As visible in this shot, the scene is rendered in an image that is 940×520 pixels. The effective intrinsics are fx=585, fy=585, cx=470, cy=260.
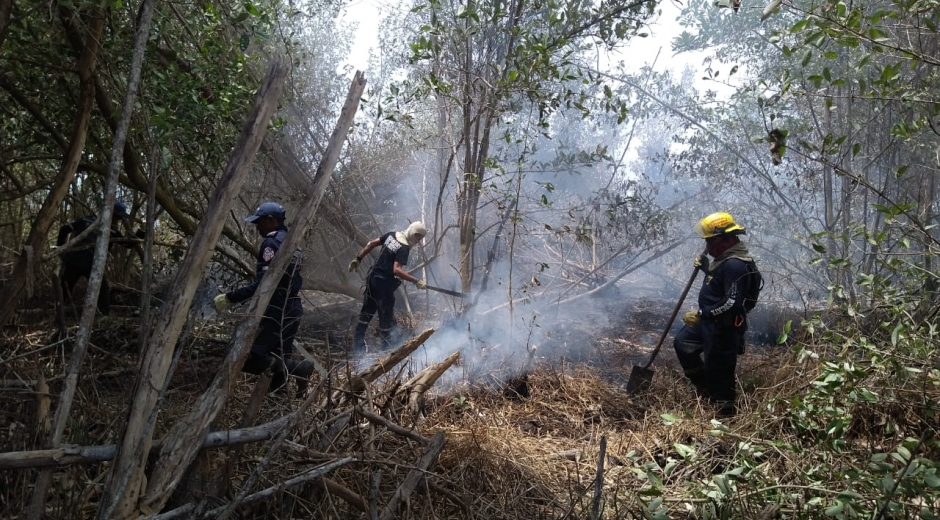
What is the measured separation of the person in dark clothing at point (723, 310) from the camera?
16.1 ft

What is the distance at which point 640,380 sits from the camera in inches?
214

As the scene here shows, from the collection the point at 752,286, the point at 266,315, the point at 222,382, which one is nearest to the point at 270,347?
the point at 266,315

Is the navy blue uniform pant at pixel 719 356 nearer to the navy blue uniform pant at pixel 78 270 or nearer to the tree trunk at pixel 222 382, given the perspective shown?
the tree trunk at pixel 222 382

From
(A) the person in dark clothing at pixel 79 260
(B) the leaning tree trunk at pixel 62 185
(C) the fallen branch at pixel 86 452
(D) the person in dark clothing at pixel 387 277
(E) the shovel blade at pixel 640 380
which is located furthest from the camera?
(D) the person in dark clothing at pixel 387 277

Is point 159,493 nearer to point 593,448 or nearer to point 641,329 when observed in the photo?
point 593,448

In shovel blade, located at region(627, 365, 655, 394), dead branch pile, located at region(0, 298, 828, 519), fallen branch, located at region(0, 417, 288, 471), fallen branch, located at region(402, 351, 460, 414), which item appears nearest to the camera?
fallen branch, located at region(0, 417, 288, 471)

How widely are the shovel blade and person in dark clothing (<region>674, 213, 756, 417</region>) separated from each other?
0.48m

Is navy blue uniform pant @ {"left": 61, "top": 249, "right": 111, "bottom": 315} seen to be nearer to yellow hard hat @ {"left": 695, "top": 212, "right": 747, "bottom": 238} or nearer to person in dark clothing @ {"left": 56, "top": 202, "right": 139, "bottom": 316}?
person in dark clothing @ {"left": 56, "top": 202, "right": 139, "bottom": 316}

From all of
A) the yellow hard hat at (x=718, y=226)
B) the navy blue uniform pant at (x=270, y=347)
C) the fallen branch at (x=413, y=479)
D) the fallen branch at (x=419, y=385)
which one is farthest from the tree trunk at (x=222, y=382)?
the yellow hard hat at (x=718, y=226)

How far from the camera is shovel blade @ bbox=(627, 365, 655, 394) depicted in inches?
214

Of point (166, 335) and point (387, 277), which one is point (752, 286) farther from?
point (166, 335)

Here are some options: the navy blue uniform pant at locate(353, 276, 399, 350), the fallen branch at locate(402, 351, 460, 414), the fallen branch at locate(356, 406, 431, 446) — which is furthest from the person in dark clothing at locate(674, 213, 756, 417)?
the navy blue uniform pant at locate(353, 276, 399, 350)

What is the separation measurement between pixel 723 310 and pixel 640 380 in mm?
1048

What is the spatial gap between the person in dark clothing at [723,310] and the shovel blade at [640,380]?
0.48 meters
